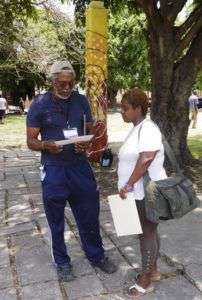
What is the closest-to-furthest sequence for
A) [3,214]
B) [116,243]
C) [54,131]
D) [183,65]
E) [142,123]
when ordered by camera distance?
[142,123]
[54,131]
[116,243]
[3,214]
[183,65]

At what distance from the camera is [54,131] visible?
14.4 feet

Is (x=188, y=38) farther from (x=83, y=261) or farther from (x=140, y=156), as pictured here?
(x=140, y=156)

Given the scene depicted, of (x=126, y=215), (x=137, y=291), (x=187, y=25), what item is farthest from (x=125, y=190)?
(x=187, y=25)

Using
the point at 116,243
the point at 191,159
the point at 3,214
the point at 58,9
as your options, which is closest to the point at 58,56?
the point at 58,9

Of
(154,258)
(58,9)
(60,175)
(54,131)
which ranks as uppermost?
(58,9)

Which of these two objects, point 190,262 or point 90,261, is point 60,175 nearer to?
point 90,261

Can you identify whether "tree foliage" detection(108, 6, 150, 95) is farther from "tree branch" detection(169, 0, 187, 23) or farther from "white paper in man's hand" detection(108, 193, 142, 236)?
"white paper in man's hand" detection(108, 193, 142, 236)

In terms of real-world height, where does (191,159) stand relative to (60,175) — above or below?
below

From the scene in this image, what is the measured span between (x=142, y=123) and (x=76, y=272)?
165 centimetres

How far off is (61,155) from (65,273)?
1.07 metres

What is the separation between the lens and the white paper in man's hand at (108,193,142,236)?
3992 millimetres

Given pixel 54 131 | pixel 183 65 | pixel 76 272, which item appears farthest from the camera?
pixel 183 65

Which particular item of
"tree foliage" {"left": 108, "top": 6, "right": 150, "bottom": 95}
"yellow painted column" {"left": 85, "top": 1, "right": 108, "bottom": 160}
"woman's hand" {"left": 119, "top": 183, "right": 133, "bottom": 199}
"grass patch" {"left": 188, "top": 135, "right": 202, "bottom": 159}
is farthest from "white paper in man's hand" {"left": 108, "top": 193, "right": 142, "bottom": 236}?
"tree foliage" {"left": 108, "top": 6, "right": 150, "bottom": 95}

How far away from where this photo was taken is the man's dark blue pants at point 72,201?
439 centimetres
